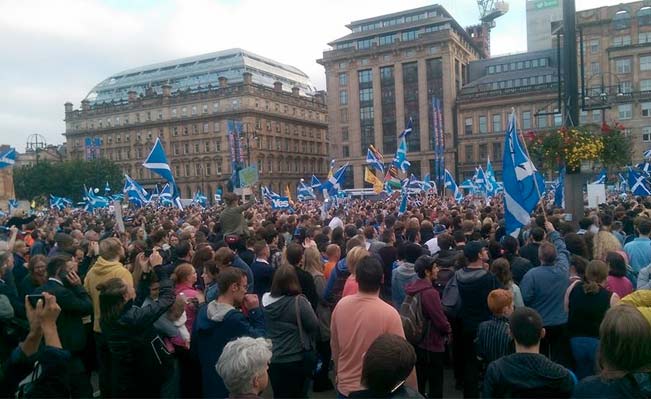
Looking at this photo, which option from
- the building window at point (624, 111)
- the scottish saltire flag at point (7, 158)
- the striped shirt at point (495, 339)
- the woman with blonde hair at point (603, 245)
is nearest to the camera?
the striped shirt at point (495, 339)

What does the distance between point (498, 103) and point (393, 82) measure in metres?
14.0

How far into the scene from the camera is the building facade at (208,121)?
80062mm

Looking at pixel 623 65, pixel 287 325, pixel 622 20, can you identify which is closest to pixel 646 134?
pixel 623 65

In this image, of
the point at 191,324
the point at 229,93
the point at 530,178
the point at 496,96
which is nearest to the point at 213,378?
the point at 191,324

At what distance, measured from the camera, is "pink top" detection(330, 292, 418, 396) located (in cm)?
412

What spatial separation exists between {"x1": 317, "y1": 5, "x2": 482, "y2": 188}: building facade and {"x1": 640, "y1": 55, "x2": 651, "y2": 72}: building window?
69.9 ft

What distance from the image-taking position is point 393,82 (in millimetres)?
70500

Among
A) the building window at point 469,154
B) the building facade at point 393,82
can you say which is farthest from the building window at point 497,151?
the building facade at point 393,82

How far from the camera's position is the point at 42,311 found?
418 cm

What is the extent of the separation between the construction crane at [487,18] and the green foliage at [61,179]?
208ft

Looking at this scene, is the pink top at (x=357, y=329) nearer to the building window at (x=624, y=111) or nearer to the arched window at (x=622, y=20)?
the building window at (x=624, y=111)

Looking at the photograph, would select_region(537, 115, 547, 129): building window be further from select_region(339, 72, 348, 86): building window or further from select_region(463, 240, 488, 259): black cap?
select_region(463, 240, 488, 259): black cap

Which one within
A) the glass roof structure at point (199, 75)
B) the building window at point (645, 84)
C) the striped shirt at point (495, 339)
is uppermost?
the glass roof structure at point (199, 75)

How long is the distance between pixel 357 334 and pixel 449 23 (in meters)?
70.6
